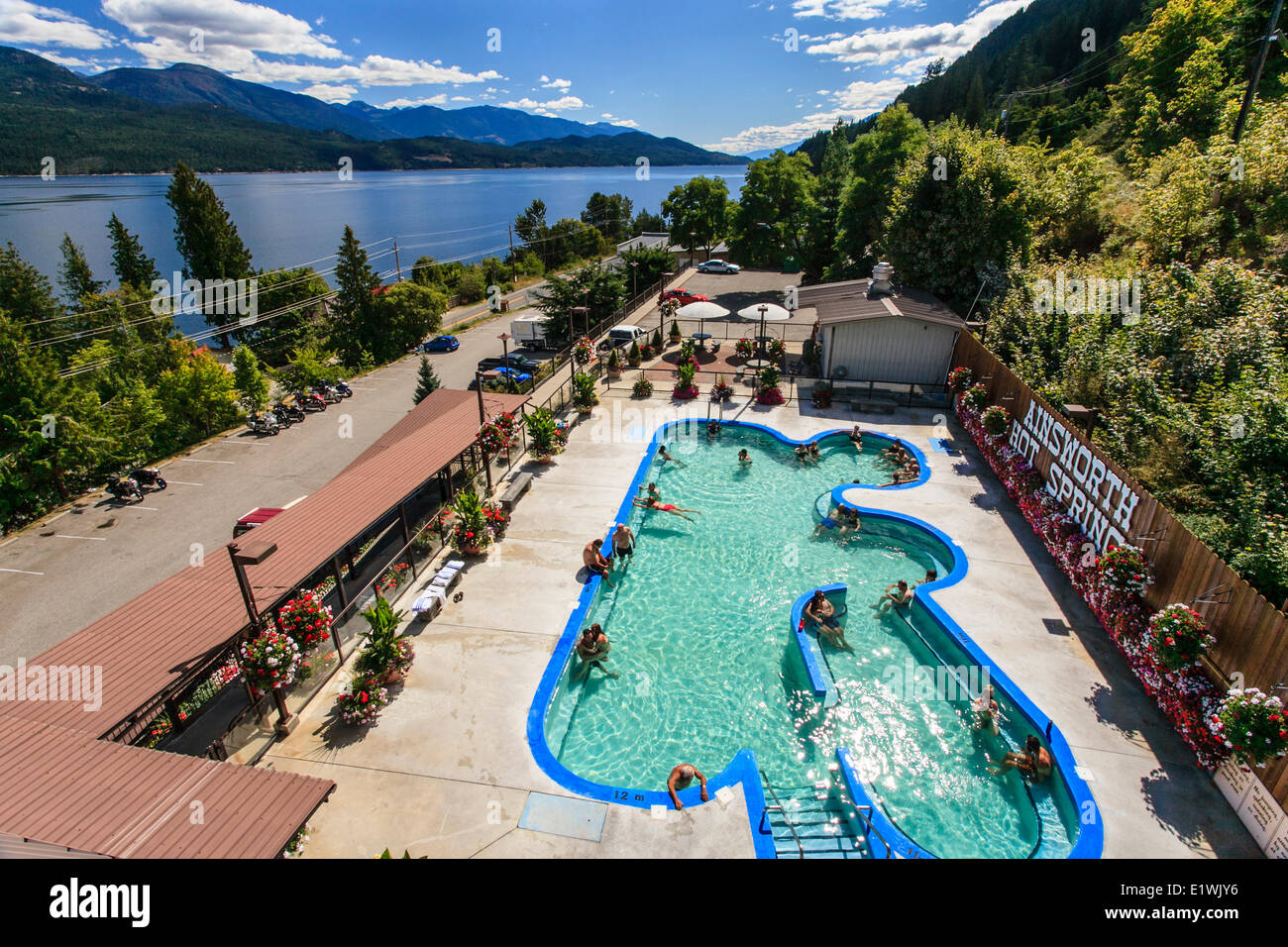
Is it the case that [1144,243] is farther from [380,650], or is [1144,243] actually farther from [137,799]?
[137,799]

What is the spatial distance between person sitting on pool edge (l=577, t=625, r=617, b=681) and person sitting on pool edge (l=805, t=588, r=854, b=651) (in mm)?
4229

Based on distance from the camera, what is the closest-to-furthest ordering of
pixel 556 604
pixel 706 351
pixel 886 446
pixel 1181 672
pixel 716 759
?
pixel 1181 672
pixel 716 759
pixel 556 604
pixel 886 446
pixel 706 351

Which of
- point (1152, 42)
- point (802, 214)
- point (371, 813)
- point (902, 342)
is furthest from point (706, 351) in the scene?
point (1152, 42)

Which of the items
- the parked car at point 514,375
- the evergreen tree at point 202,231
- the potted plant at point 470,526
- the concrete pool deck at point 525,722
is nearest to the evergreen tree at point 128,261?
the evergreen tree at point 202,231

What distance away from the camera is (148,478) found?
64.5ft

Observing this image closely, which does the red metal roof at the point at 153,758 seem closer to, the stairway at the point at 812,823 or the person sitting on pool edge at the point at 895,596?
the stairway at the point at 812,823

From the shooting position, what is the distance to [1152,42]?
110 ft

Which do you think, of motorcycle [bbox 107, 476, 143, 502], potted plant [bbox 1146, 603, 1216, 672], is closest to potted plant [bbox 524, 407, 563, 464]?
motorcycle [bbox 107, 476, 143, 502]

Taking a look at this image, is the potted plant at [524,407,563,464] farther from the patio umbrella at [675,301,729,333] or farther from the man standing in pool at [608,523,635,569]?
the patio umbrella at [675,301,729,333]

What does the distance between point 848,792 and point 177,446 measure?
2604 cm

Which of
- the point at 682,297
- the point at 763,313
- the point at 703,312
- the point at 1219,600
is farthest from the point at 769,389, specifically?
the point at 682,297

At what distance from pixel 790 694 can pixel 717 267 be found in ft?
144

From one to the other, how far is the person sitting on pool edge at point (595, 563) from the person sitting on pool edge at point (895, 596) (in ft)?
19.4
